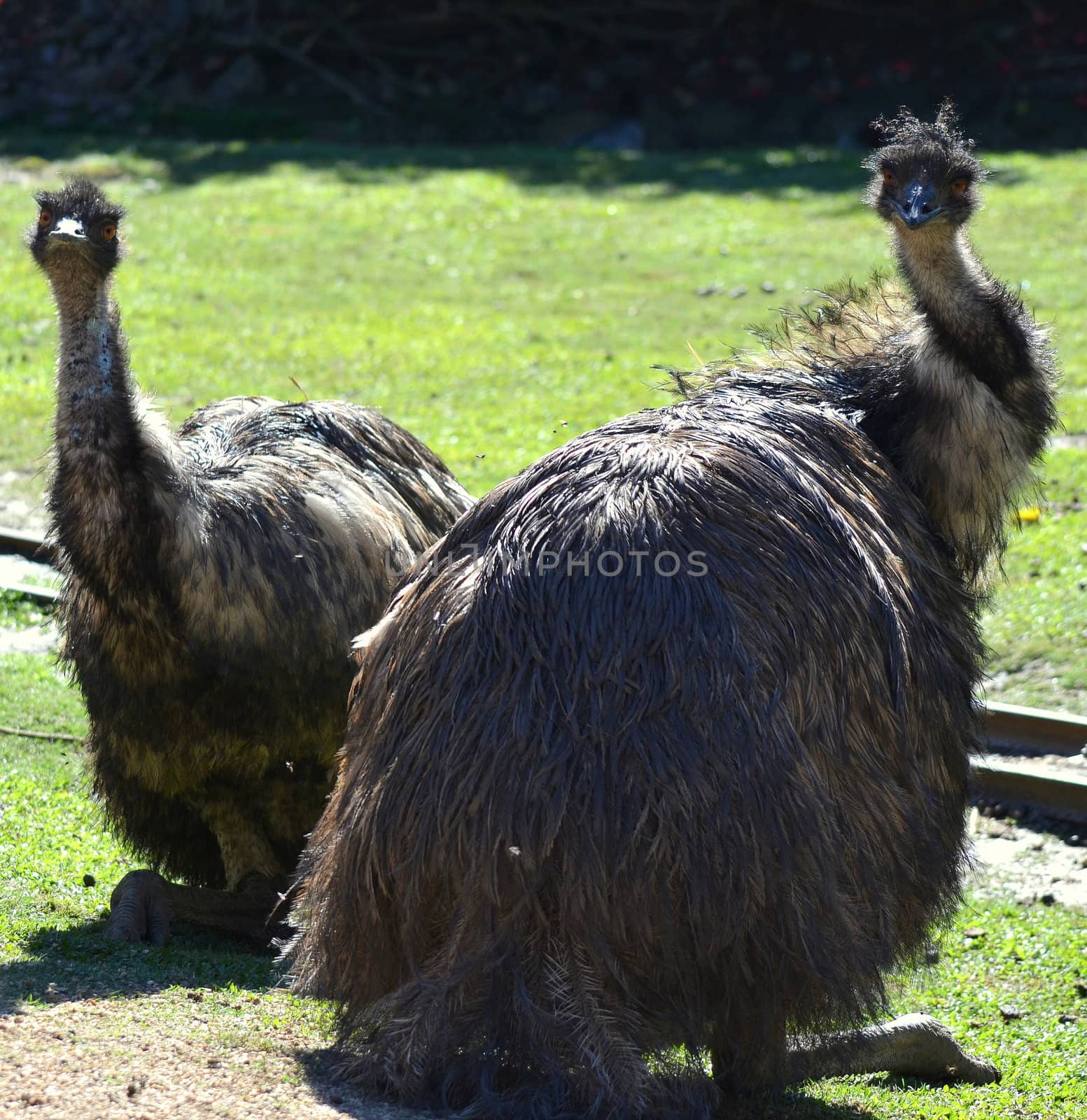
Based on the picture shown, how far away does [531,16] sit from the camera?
Result: 737 inches

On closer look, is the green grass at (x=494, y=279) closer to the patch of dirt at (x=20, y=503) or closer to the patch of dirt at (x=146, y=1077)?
the patch of dirt at (x=20, y=503)

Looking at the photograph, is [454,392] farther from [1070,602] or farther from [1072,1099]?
[1072,1099]

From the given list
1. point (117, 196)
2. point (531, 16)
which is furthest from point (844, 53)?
point (117, 196)

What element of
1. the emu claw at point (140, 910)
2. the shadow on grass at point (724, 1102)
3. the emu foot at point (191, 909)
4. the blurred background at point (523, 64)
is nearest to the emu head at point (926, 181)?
the shadow on grass at point (724, 1102)

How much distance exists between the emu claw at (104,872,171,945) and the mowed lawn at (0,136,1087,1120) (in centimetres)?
10

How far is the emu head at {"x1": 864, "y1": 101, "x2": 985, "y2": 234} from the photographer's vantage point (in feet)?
16.4

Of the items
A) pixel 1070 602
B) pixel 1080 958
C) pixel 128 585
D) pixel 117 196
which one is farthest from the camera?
pixel 117 196

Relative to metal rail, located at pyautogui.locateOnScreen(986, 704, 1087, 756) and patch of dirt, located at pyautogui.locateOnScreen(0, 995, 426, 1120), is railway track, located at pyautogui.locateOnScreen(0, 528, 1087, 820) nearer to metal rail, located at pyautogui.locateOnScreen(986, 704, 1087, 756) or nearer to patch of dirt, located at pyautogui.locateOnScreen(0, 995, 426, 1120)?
metal rail, located at pyautogui.locateOnScreen(986, 704, 1087, 756)

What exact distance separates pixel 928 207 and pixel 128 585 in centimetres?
257

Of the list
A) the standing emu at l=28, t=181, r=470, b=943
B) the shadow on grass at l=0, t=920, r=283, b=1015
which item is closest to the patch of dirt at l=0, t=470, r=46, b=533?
the standing emu at l=28, t=181, r=470, b=943

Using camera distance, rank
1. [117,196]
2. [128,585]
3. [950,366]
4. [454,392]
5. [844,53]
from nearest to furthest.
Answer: [950,366] < [128,585] < [454,392] < [117,196] < [844,53]

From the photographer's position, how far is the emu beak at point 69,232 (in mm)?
5484

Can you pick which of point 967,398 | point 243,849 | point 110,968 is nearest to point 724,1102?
point 110,968

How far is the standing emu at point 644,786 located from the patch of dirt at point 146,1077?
0.15 meters
